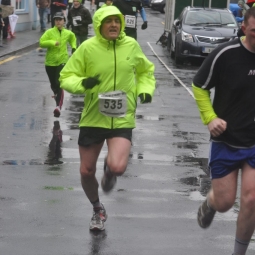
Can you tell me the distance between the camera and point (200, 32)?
25.0 meters

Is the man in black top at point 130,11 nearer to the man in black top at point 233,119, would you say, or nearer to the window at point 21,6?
the man in black top at point 233,119

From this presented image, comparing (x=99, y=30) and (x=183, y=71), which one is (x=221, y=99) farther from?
(x=183, y=71)

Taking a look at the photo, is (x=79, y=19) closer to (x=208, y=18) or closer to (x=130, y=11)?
(x=130, y=11)

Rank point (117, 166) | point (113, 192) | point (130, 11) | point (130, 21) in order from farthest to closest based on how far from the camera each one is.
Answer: point (130, 11) < point (130, 21) < point (113, 192) < point (117, 166)

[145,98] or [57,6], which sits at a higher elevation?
[145,98]

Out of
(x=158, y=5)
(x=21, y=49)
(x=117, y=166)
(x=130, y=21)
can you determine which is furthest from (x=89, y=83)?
(x=158, y=5)

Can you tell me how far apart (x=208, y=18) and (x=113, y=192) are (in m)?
18.3

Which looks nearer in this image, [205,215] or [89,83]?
[205,215]

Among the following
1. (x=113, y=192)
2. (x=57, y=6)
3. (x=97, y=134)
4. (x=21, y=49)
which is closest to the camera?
(x=97, y=134)

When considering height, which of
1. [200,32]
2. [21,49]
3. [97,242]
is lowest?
[21,49]

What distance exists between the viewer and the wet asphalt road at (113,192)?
6.61 meters

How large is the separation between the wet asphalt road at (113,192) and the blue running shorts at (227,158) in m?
0.82

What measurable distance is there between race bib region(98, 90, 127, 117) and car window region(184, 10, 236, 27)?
19.3 metres

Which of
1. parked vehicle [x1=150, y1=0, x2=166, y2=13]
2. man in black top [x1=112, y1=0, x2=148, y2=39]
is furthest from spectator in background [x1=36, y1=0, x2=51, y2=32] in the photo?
parked vehicle [x1=150, y1=0, x2=166, y2=13]
